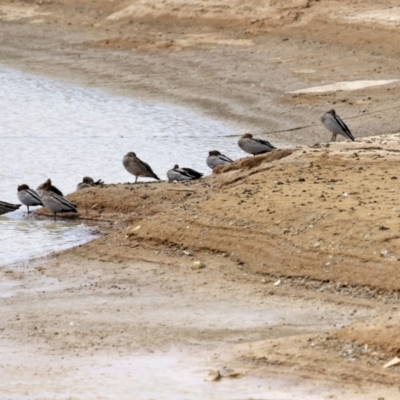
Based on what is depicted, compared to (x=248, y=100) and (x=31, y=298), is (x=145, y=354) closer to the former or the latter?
(x=31, y=298)

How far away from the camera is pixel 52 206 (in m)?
13.4

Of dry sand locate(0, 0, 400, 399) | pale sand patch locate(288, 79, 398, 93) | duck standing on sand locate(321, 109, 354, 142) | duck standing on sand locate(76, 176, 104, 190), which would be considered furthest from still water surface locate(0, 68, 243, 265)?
pale sand patch locate(288, 79, 398, 93)

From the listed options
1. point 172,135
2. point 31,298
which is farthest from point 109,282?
point 172,135

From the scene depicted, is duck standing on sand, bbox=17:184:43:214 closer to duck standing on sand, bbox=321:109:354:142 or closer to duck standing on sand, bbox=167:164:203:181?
duck standing on sand, bbox=167:164:203:181

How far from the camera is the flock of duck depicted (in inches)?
527

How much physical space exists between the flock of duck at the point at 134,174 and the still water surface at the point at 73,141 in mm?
199

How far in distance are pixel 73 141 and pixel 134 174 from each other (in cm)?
350

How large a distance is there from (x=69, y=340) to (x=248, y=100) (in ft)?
40.7

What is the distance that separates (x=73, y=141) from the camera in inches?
728

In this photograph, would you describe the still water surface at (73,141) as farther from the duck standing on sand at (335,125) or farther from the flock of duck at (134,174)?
the duck standing on sand at (335,125)

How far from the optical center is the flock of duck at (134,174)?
13.4 meters

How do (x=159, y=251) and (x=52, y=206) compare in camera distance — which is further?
→ (x=52, y=206)

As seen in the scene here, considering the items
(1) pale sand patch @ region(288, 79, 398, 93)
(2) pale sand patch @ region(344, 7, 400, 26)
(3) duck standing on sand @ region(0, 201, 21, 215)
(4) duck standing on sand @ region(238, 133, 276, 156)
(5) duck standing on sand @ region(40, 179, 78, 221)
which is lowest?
(1) pale sand patch @ region(288, 79, 398, 93)

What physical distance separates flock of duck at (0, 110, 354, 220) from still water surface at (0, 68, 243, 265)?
0.65ft
